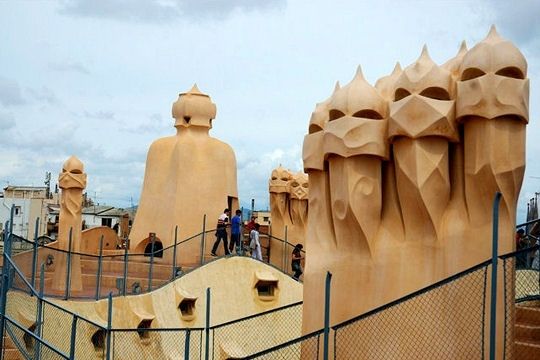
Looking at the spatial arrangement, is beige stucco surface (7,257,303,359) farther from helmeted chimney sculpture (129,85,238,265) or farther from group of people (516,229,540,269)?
group of people (516,229,540,269)

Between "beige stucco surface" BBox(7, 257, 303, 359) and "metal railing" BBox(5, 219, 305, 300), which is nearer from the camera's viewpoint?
"beige stucco surface" BBox(7, 257, 303, 359)

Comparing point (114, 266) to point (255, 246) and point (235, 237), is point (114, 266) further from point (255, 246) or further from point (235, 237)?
point (255, 246)

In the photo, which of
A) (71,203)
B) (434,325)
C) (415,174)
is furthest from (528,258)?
(71,203)

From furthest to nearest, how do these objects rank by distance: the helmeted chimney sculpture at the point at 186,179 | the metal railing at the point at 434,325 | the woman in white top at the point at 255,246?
the helmeted chimney sculpture at the point at 186,179
the woman in white top at the point at 255,246
the metal railing at the point at 434,325

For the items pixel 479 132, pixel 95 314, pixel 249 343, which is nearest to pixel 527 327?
pixel 479 132

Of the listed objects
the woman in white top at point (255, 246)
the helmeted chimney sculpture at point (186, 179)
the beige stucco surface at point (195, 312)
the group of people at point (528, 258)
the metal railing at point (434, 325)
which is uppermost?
the helmeted chimney sculpture at point (186, 179)

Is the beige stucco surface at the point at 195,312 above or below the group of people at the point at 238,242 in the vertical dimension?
below

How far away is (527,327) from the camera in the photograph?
1084 cm

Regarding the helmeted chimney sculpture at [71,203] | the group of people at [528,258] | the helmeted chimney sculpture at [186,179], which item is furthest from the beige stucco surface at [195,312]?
the group of people at [528,258]

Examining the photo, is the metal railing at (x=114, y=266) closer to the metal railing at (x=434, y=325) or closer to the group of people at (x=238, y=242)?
the group of people at (x=238, y=242)

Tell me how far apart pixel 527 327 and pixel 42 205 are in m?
39.7

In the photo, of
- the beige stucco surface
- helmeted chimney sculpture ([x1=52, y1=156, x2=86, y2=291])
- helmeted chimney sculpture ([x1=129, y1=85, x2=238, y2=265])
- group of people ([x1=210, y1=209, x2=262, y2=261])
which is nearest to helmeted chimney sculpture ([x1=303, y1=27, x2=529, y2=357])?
the beige stucco surface

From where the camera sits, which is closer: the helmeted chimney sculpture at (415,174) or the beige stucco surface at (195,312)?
the helmeted chimney sculpture at (415,174)

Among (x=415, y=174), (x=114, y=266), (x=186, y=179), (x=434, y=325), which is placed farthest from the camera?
(x=186, y=179)
